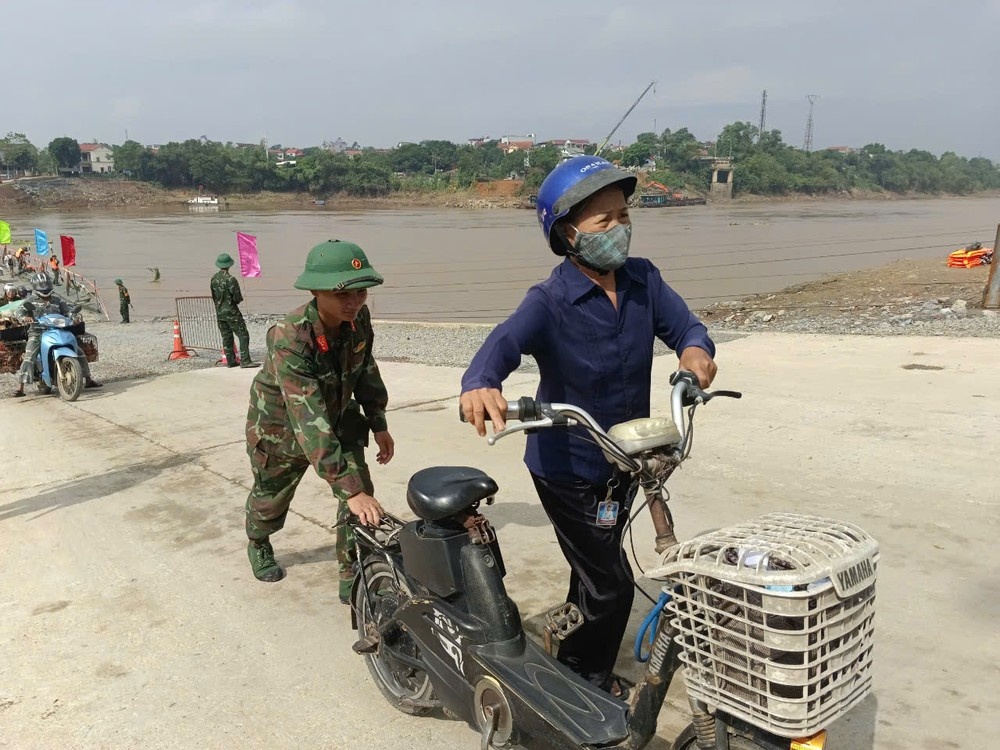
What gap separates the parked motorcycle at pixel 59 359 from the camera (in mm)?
9133

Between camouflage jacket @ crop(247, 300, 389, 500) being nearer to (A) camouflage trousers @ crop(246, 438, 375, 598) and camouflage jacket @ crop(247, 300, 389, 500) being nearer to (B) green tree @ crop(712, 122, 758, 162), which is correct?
(A) camouflage trousers @ crop(246, 438, 375, 598)

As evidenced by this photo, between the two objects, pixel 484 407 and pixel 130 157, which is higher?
pixel 130 157

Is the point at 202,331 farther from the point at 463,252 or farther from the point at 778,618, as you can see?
the point at 463,252

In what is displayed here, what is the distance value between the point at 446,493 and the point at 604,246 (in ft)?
3.03

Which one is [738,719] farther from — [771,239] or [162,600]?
[771,239]

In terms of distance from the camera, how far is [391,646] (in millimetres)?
3002

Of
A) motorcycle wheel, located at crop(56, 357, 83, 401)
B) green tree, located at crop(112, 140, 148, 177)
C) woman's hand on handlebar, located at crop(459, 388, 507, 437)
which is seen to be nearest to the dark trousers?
woman's hand on handlebar, located at crop(459, 388, 507, 437)

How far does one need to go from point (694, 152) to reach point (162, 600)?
11471 cm

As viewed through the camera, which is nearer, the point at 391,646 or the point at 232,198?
the point at 391,646

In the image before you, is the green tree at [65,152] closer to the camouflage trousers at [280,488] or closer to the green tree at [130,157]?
the green tree at [130,157]

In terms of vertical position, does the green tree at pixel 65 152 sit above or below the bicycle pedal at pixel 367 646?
above

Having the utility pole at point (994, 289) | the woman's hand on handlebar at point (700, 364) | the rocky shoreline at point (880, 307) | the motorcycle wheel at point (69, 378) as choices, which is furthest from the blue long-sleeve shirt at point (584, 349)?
the utility pole at point (994, 289)

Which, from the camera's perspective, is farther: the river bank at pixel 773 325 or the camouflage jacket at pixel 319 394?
the river bank at pixel 773 325

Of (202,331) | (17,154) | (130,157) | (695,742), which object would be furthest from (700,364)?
(17,154)
